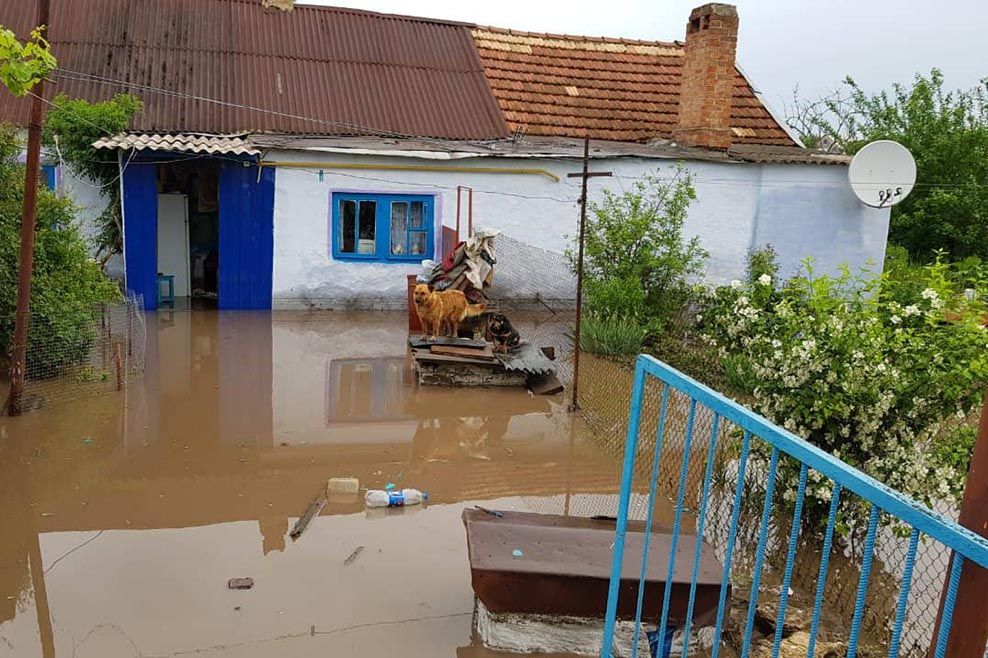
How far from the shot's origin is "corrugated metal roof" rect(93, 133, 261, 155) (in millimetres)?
11742

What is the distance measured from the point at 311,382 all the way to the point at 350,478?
3172 millimetres

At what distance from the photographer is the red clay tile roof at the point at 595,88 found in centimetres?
1592

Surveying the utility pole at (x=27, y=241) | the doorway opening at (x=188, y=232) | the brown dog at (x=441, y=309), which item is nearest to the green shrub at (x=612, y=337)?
the brown dog at (x=441, y=309)

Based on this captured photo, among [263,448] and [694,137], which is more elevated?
[694,137]

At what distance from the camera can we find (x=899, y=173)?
42.4ft

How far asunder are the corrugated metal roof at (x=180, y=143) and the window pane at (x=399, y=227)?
8.31 ft

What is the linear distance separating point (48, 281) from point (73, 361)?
2.86 feet

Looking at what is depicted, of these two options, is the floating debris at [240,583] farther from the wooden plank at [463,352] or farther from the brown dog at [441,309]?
the brown dog at [441,309]

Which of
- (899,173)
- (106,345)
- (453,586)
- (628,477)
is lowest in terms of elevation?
(453,586)

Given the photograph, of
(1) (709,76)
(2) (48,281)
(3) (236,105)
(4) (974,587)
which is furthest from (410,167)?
(4) (974,587)

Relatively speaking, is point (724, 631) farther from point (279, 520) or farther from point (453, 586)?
point (279, 520)

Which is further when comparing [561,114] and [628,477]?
[561,114]

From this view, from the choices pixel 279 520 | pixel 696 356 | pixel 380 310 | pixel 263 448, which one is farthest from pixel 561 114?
pixel 279 520

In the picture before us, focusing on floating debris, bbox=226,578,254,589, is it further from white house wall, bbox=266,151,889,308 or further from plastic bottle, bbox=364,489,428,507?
white house wall, bbox=266,151,889,308
